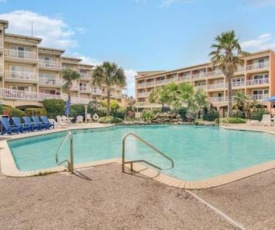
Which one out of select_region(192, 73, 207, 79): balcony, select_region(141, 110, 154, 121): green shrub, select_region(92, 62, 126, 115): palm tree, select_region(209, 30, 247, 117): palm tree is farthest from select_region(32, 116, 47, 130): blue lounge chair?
select_region(192, 73, 207, 79): balcony

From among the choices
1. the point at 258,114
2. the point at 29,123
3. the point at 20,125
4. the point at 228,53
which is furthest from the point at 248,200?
the point at 258,114

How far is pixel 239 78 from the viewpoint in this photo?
47.0 m

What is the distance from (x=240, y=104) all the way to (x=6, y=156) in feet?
112

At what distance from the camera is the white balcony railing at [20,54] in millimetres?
37241

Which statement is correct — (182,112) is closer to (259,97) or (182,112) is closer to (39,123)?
(259,97)

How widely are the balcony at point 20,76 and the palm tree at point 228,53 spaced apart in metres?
24.1

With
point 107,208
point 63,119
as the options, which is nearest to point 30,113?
point 63,119

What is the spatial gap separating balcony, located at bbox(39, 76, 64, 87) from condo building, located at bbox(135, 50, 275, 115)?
13.4 m

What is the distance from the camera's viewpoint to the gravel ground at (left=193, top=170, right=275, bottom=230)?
4078 millimetres

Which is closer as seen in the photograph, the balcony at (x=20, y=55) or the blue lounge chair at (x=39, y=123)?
the blue lounge chair at (x=39, y=123)

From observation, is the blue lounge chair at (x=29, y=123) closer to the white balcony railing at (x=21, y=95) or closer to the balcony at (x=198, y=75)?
the white balcony railing at (x=21, y=95)

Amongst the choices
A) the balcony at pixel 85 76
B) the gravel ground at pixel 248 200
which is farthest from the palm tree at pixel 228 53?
the balcony at pixel 85 76

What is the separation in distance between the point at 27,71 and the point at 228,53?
27.2 meters

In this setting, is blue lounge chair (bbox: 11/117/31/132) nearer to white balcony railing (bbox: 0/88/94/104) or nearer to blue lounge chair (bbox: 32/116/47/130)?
blue lounge chair (bbox: 32/116/47/130)
